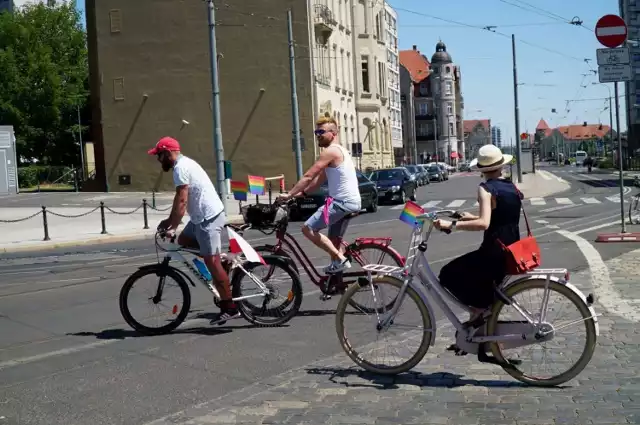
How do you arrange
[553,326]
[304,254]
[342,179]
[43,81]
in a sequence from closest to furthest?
[553,326], [342,179], [304,254], [43,81]

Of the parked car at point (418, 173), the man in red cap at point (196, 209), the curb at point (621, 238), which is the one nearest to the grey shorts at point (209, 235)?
the man in red cap at point (196, 209)

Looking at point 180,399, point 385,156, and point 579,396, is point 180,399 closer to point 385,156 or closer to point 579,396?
point 579,396

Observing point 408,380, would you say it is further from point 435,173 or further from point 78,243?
point 435,173

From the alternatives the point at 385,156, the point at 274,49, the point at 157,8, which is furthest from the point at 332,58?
the point at 385,156

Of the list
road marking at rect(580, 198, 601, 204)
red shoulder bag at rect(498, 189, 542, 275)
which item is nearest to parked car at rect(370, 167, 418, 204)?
road marking at rect(580, 198, 601, 204)

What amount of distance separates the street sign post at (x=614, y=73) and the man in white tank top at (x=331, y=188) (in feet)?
25.2

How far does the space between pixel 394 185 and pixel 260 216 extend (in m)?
28.3

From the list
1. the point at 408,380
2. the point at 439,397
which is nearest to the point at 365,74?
the point at 408,380

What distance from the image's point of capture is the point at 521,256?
5.71 meters

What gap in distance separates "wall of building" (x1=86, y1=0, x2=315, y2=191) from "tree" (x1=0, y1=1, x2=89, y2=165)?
24.6 m

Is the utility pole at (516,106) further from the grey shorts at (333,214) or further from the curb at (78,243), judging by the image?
the grey shorts at (333,214)

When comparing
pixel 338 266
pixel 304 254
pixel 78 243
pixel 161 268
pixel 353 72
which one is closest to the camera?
pixel 161 268

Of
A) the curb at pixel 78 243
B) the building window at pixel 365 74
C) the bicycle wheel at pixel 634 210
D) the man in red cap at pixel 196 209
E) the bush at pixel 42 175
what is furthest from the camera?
the bush at pixel 42 175

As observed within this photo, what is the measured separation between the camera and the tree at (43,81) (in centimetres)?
7238
